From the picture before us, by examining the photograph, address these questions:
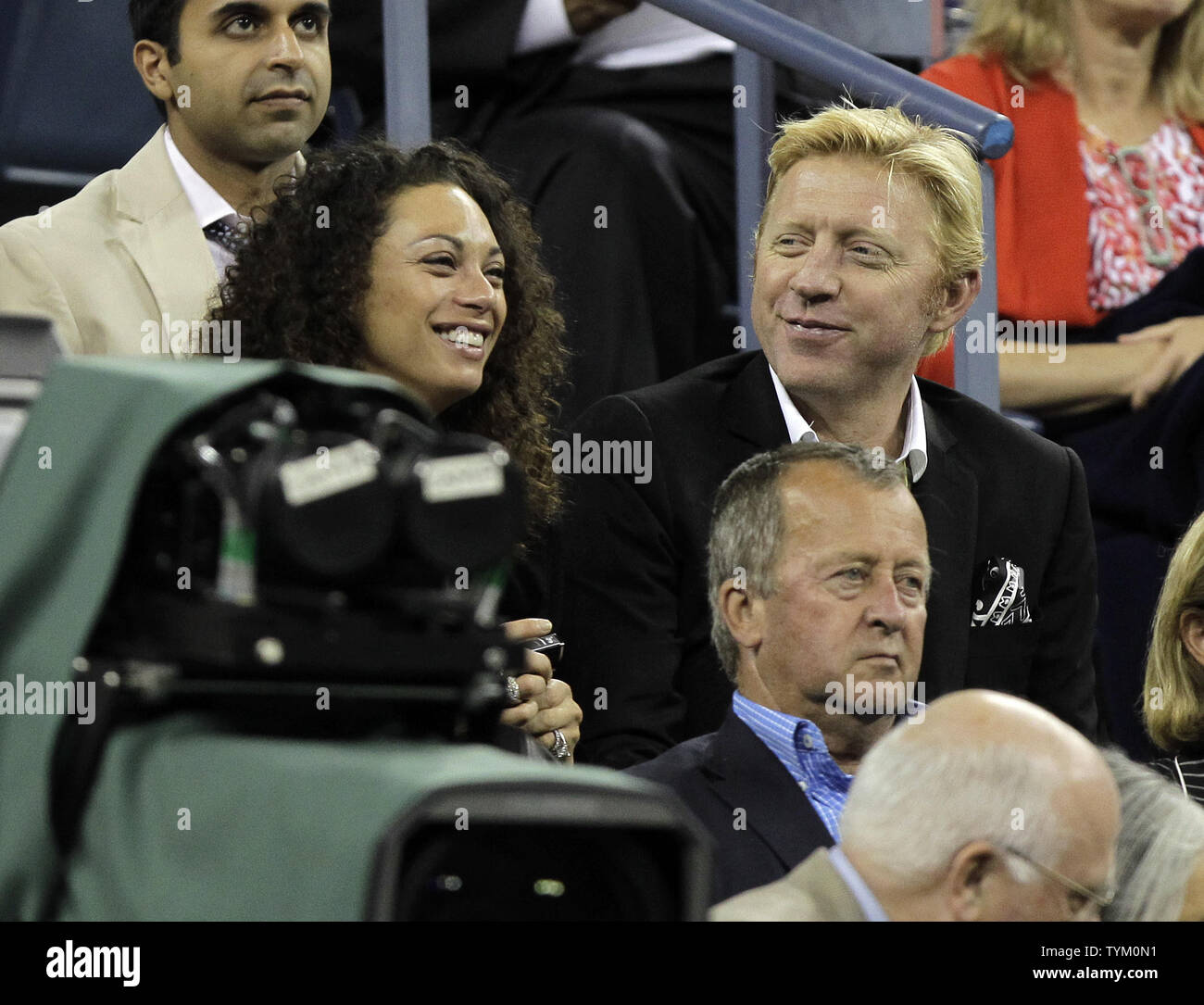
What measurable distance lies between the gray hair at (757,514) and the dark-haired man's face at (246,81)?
692 mm

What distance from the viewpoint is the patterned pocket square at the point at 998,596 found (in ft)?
7.85

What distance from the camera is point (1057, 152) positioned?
3010 millimetres

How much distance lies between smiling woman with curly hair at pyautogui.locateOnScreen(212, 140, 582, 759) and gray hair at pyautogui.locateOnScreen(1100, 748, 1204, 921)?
55cm

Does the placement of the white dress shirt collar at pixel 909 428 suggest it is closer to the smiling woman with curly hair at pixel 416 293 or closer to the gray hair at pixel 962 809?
the smiling woman with curly hair at pixel 416 293

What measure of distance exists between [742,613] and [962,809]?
652 millimetres

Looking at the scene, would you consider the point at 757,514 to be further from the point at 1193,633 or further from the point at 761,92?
the point at 761,92

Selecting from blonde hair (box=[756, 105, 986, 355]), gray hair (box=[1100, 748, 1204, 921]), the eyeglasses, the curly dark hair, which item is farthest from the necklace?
the eyeglasses

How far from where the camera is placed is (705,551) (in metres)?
2.26

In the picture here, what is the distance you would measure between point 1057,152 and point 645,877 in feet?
7.17

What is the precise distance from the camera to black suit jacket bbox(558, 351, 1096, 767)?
2199 mm

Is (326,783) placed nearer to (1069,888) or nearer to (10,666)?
(10,666)

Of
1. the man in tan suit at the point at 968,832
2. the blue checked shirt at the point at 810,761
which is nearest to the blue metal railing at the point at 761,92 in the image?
the blue checked shirt at the point at 810,761

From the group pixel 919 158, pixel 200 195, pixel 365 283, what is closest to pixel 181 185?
pixel 200 195

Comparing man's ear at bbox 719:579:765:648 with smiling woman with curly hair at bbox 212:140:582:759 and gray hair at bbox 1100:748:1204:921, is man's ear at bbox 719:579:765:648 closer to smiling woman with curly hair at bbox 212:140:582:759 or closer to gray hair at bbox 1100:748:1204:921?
smiling woman with curly hair at bbox 212:140:582:759
